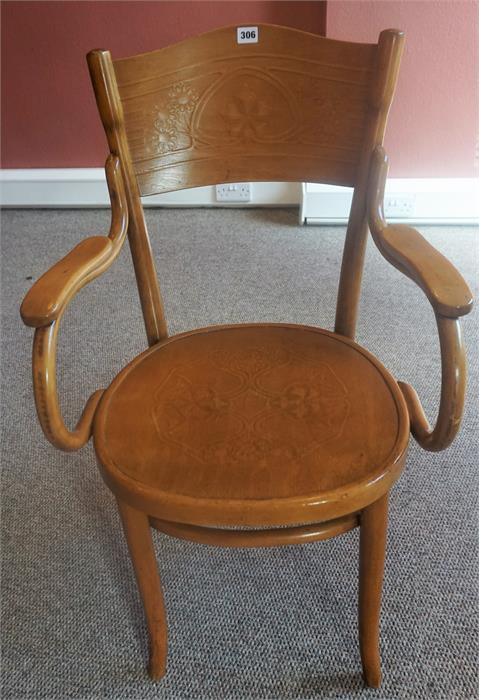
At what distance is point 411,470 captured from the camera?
1.31 metres

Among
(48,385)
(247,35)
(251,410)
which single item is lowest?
(251,410)

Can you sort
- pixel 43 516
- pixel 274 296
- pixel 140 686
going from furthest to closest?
pixel 274 296 < pixel 43 516 < pixel 140 686

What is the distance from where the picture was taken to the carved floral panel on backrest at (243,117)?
0.93 metres

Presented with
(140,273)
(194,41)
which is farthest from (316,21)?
(140,273)

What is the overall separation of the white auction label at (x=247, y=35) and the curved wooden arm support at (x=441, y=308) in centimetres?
37

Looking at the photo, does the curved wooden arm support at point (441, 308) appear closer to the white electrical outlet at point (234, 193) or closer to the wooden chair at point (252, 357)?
the wooden chair at point (252, 357)

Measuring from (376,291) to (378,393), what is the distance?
46.3 inches

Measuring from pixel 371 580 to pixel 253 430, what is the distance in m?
0.28

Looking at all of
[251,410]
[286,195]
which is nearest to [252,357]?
[251,410]

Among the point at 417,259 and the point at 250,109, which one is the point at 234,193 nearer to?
the point at 250,109

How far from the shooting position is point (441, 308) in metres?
0.66

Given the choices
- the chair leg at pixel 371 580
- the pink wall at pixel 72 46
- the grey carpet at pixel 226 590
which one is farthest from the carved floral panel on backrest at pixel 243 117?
the pink wall at pixel 72 46

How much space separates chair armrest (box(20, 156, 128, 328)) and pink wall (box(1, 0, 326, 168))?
1642 mm

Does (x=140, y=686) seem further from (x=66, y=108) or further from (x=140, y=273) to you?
(x=66, y=108)
